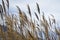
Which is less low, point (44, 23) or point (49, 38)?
point (44, 23)

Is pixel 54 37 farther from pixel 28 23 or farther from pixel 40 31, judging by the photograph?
pixel 28 23

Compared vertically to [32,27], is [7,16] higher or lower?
higher

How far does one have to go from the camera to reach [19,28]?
8.75ft

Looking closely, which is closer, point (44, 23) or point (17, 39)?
point (17, 39)

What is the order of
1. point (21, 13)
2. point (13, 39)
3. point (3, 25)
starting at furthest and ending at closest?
point (3, 25) → point (21, 13) → point (13, 39)

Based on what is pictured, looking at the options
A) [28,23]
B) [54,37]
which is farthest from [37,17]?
[54,37]

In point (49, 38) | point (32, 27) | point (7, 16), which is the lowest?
point (49, 38)

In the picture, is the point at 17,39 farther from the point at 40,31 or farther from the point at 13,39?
the point at 40,31

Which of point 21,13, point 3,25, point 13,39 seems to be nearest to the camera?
point 13,39

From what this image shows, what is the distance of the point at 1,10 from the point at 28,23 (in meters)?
0.40

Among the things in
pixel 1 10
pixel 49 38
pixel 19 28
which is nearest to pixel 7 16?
pixel 1 10

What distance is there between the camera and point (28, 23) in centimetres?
255

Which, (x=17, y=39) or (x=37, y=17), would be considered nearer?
(x=17, y=39)

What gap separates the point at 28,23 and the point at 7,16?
0.30m
